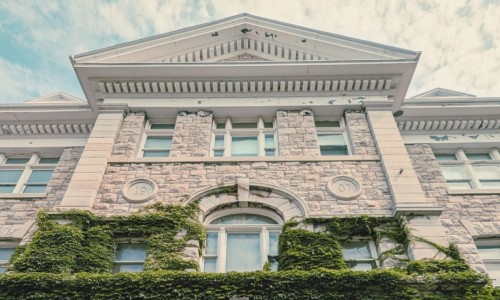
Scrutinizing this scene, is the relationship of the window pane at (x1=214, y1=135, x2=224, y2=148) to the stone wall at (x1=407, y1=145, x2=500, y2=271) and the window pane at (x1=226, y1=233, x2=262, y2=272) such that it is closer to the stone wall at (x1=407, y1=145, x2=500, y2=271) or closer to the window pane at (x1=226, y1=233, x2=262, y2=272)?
the window pane at (x1=226, y1=233, x2=262, y2=272)

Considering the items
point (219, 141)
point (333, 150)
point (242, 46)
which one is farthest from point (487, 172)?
point (242, 46)

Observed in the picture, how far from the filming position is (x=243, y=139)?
13547 mm

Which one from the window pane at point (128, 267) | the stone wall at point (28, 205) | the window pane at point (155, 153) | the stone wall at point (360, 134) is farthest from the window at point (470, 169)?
the stone wall at point (28, 205)

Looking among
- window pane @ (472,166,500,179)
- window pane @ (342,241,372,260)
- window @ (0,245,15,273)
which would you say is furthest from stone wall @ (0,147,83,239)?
window pane @ (472,166,500,179)

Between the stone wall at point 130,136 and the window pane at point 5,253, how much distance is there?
11.8ft

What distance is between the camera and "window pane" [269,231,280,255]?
1019cm

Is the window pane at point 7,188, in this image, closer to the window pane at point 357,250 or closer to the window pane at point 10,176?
the window pane at point 10,176

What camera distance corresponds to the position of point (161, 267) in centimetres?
941

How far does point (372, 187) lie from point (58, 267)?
7.63 metres

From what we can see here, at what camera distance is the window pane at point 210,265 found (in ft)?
32.3

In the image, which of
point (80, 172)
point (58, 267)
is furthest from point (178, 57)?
point (58, 267)

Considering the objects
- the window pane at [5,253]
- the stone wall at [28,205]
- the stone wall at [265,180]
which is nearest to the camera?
the stone wall at [265,180]

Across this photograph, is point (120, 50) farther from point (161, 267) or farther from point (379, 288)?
point (379, 288)

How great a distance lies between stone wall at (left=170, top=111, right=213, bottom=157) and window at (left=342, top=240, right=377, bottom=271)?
4798 millimetres
